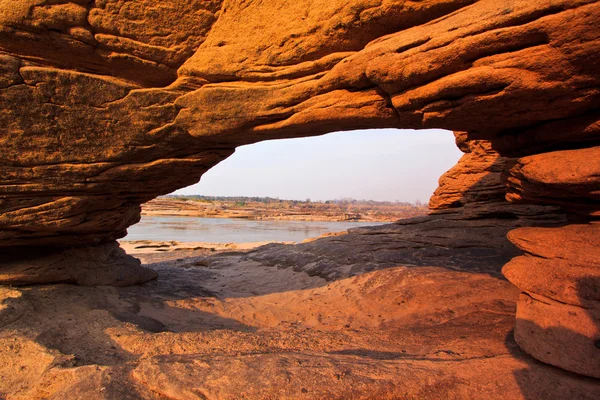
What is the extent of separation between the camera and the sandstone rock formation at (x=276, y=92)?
4.03m

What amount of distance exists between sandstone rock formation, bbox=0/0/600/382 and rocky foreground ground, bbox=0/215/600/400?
3.26ft

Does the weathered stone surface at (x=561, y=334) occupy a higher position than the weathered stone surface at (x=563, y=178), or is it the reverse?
the weathered stone surface at (x=563, y=178)

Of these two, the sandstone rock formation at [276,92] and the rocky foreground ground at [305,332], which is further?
the sandstone rock formation at [276,92]

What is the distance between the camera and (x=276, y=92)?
5578 millimetres

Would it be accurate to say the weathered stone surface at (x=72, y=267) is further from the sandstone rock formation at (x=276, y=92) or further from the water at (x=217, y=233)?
the water at (x=217, y=233)

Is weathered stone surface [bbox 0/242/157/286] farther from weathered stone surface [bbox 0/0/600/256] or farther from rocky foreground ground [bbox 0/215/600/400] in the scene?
weathered stone surface [bbox 0/0/600/256]

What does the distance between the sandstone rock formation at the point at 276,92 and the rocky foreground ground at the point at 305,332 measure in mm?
992

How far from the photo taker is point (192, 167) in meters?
7.08

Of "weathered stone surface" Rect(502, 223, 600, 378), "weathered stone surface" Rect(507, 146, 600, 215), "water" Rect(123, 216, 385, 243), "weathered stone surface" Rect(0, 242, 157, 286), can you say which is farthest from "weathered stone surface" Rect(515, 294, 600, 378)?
"water" Rect(123, 216, 385, 243)

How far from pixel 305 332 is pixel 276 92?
13.2 feet

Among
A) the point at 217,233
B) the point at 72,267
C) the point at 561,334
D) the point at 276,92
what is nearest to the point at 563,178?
the point at 561,334

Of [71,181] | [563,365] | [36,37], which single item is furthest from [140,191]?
[563,365]

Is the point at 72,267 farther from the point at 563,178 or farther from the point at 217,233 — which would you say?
the point at 217,233

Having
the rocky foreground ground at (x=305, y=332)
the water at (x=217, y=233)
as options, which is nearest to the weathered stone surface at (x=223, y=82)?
the rocky foreground ground at (x=305, y=332)
